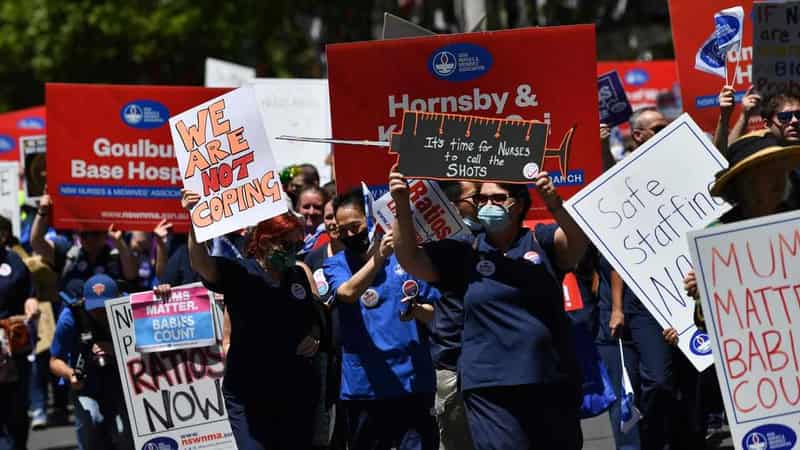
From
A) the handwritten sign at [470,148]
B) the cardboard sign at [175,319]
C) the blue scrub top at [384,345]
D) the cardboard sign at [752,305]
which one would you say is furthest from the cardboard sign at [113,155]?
the cardboard sign at [752,305]

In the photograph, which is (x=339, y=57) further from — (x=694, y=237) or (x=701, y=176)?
(x=694, y=237)

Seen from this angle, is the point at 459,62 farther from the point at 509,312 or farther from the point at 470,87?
the point at 509,312

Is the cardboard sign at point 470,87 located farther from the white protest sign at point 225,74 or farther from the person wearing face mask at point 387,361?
the white protest sign at point 225,74

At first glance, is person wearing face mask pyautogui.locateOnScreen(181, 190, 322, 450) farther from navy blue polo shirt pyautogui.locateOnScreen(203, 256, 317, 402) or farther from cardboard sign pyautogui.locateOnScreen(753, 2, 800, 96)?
cardboard sign pyautogui.locateOnScreen(753, 2, 800, 96)

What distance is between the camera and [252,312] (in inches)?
281

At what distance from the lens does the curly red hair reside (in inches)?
287

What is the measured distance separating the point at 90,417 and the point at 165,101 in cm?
200

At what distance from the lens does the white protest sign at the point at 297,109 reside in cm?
1242

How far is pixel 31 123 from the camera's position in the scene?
19000mm

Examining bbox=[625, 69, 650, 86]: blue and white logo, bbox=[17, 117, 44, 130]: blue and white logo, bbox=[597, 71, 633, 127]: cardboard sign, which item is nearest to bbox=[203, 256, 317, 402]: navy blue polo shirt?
bbox=[597, 71, 633, 127]: cardboard sign

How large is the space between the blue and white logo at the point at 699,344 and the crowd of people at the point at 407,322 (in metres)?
0.09

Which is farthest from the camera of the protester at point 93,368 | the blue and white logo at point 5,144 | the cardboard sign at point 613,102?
the blue and white logo at point 5,144

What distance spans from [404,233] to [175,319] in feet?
8.62

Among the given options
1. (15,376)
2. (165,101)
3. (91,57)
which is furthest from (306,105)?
(91,57)
